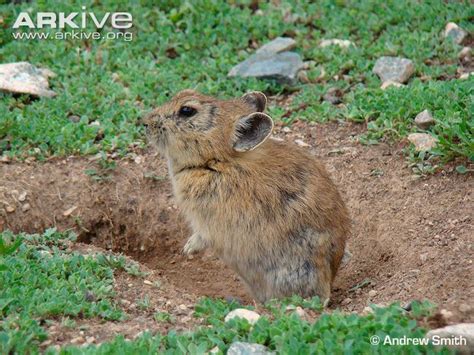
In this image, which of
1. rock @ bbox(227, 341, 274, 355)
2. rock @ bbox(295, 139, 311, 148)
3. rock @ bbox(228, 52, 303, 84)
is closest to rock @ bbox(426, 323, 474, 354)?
rock @ bbox(227, 341, 274, 355)

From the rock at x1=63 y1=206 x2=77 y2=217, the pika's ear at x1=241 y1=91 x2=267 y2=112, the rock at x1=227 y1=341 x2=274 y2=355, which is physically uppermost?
the pika's ear at x1=241 y1=91 x2=267 y2=112

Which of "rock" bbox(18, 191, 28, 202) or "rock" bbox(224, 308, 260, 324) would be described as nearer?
"rock" bbox(224, 308, 260, 324)

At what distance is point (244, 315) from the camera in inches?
236

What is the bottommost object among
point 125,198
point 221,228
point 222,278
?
point 222,278

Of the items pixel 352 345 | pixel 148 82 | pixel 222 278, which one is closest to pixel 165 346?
pixel 352 345

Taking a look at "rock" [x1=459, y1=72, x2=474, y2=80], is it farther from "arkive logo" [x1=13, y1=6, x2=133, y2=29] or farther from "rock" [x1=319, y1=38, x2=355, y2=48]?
"arkive logo" [x1=13, y1=6, x2=133, y2=29]

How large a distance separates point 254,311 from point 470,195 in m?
2.44

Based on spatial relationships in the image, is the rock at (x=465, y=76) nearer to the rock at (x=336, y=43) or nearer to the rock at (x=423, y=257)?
the rock at (x=336, y=43)

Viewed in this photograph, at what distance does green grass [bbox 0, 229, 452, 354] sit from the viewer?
542cm

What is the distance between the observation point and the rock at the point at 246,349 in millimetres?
5395

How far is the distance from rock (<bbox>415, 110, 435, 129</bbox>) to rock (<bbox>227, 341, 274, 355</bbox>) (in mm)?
3600

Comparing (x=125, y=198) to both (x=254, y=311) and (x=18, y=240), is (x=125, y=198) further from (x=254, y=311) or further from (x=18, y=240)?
(x=254, y=311)

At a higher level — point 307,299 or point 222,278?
point 307,299

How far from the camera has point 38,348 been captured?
557 cm
